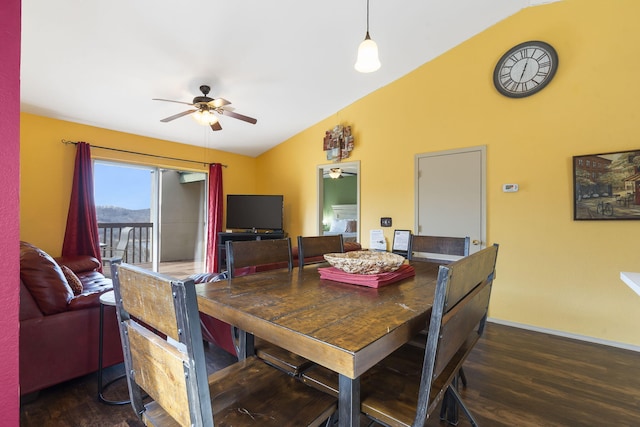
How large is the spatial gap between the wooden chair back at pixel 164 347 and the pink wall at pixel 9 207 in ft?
0.81

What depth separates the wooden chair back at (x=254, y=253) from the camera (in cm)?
161

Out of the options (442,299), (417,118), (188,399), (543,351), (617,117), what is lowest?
(543,351)

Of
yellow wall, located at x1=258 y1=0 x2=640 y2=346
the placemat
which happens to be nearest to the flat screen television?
yellow wall, located at x1=258 y1=0 x2=640 y2=346

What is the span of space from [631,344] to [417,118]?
3.09 m

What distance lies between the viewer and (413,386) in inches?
43.8

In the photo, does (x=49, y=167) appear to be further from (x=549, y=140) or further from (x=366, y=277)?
(x=549, y=140)

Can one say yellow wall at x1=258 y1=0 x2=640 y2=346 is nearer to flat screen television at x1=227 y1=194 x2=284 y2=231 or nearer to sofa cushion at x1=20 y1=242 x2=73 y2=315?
flat screen television at x1=227 y1=194 x2=284 y2=231

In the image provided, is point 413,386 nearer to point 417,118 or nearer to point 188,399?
point 188,399

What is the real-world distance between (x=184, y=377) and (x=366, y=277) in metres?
0.88

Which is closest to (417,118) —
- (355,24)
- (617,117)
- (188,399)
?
(355,24)

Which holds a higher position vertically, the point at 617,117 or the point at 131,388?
the point at 617,117

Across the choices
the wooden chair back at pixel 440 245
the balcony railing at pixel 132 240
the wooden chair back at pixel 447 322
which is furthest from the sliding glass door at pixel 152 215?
the wooden chair back at pixel 447 322

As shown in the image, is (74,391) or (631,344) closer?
(74,391)

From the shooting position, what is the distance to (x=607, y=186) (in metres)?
2.66
